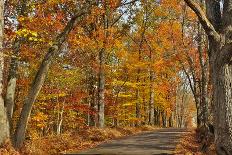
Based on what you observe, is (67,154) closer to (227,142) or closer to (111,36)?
(227,142)

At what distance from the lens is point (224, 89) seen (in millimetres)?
11242

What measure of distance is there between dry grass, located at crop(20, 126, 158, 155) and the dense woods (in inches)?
28.4

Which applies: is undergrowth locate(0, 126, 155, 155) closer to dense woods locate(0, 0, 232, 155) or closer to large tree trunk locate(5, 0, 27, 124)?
dense woods locate(0, 0, 232, 155)

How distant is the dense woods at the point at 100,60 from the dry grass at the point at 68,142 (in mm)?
721

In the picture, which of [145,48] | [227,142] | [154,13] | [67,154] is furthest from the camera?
[145,48]

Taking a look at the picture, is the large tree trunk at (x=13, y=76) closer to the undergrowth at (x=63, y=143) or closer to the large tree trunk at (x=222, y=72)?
the undergrowth at (x=63, y=143)

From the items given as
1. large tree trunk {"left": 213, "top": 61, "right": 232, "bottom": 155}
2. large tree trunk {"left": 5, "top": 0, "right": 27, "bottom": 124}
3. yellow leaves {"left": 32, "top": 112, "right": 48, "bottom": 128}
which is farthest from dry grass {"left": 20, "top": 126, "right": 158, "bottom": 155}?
large tree trunk {"left": 213, "top": 61, "right": 232, "bottom": 155}

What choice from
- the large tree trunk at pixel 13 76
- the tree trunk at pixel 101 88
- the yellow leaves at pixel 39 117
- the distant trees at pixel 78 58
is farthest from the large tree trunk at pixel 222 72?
the yellow leaves at pixel 39 117

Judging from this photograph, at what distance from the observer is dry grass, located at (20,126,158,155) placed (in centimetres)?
1540

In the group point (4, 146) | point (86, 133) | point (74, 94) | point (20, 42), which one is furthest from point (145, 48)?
point (4, 146)

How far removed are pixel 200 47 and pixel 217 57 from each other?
14.3 meters

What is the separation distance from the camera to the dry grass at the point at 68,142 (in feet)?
50.5

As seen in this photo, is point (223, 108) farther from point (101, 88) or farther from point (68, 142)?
point (101, 88)

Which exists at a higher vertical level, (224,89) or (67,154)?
(224,89)
